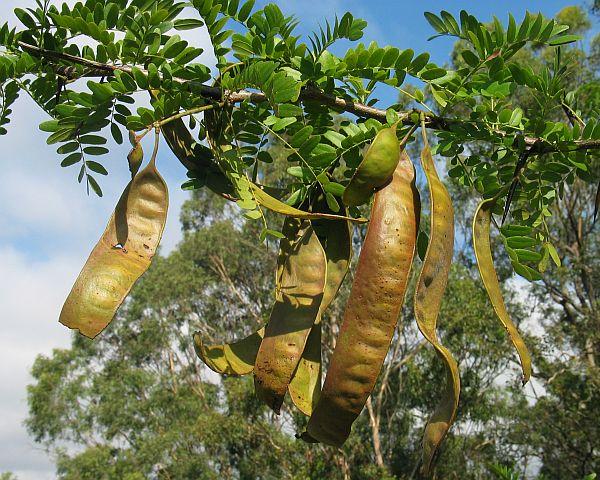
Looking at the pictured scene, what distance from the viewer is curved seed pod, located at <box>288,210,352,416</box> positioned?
2.89 ft

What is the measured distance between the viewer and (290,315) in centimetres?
85

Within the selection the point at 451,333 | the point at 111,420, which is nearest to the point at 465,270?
the point at 451,333

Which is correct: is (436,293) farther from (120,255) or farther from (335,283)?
(120,255)

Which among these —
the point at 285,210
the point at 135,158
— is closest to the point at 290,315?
the point at 285,210

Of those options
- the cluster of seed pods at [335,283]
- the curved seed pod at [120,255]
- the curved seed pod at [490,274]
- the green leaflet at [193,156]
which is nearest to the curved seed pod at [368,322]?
the cluster of seed pods at [335,283]

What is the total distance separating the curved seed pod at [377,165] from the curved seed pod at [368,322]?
6 centimetres

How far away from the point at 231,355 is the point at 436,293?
32 centimetres

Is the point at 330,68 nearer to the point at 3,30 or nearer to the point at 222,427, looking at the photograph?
the point at 3,30

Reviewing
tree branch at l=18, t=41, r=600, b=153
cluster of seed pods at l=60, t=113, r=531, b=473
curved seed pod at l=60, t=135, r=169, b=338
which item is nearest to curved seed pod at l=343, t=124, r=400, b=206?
cluster of seed pods at l=60, t=113, r=531, b=473

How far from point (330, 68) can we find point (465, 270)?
14.4 meters

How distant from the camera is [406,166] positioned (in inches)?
31.7

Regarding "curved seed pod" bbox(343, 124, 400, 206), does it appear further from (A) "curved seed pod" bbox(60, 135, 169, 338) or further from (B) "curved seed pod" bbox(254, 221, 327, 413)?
(A) "curved seed pod" bbox(60, 135, 169, 338)

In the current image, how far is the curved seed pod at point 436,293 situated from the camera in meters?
0.68

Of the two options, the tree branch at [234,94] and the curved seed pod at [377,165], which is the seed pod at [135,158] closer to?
the tree branch at [234,94]
